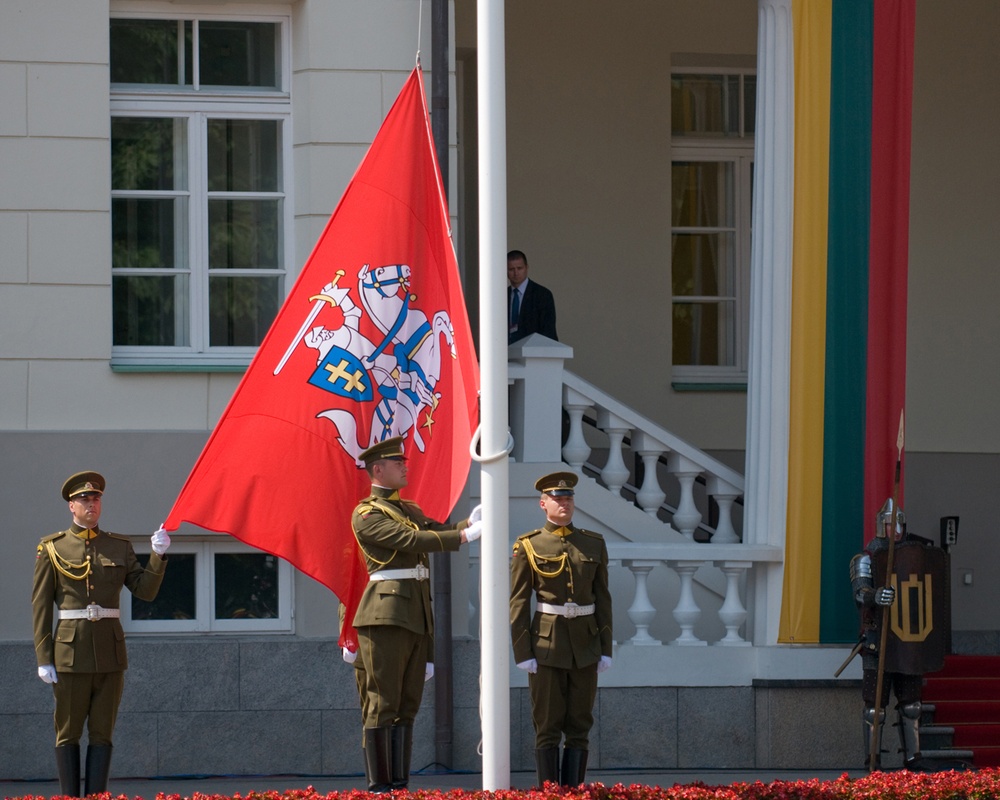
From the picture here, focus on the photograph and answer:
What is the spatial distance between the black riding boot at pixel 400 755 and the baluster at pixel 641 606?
2488 millimetres

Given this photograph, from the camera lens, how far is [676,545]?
10180mm

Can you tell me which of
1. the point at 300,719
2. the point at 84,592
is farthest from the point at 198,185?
the point at 300,719

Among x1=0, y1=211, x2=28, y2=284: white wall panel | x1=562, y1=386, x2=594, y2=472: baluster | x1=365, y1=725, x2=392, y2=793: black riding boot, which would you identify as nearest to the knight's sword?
x1=365, y1=725, x2=392, y2=793: black riding boot

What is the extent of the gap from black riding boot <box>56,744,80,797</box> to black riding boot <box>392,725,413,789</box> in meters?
1.62

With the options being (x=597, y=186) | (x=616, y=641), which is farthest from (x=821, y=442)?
(x=597, y=186)

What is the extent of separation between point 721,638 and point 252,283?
149 inches

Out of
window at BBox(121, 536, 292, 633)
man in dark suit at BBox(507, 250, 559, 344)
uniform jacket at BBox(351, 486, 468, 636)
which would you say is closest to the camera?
uniform jacket at BBox(351, 486, 468, 636)

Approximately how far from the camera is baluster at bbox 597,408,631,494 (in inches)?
416

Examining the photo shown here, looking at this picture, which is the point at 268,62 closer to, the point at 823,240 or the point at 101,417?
the point at 101,417

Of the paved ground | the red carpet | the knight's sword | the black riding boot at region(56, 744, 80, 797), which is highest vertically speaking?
the knight's sword

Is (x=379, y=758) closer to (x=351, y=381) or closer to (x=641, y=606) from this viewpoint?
(x=351, y=381)

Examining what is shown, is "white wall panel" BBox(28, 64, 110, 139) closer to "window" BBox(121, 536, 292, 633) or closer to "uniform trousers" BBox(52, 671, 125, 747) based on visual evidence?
"window" BBox(121, 536, 292, 633)

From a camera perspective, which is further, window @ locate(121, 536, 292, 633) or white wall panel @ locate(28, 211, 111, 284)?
window @ locate(121, 536, 292, 633)

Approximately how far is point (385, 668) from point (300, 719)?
2.05 meters
